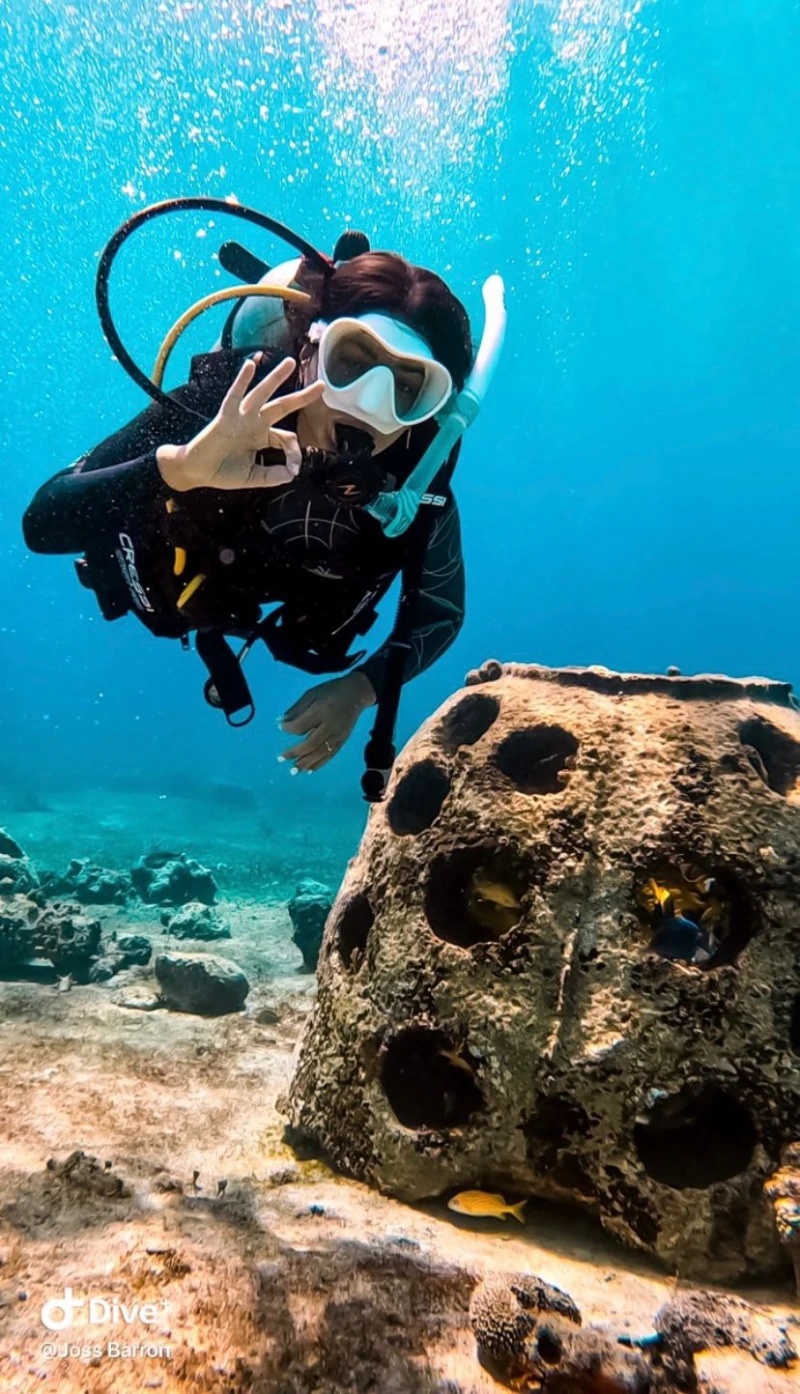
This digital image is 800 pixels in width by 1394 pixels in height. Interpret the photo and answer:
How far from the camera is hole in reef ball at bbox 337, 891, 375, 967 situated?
4285 mm

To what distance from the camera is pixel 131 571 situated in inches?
129

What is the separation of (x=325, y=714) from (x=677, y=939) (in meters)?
2.19

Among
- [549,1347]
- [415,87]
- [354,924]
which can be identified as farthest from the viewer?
[415,87]

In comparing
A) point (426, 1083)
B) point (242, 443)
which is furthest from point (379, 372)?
point (426, 1083)

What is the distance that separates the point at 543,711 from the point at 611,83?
1248 inches

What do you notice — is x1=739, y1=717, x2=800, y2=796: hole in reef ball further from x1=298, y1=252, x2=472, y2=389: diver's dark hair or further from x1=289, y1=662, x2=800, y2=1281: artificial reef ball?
x1=298, y1=252, x2=472, y2=389: diver's dark hair

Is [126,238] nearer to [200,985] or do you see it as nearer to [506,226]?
[200,985]

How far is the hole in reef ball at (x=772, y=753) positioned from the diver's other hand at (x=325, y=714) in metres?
2.34

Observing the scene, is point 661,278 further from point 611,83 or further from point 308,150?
point 308,150

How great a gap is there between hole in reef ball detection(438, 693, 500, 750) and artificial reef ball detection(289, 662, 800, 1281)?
34 cm

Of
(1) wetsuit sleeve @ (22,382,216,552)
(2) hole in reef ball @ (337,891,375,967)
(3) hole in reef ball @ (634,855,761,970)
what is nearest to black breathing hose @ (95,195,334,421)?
(1) wetsuit sleeve @ (22,382,216,552)

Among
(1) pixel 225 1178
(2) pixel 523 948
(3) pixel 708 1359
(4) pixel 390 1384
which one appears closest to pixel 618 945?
(2) pixel 523 948

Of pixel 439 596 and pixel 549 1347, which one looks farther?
pixel 439 596

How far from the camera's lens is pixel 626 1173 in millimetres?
3002
